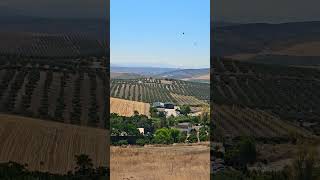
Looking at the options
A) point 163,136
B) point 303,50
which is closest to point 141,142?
point 163,136

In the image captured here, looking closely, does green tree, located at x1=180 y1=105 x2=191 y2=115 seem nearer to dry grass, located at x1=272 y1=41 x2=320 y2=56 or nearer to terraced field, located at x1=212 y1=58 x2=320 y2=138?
terraced field, located at x1=212 y1=58 x2=320 y2=138

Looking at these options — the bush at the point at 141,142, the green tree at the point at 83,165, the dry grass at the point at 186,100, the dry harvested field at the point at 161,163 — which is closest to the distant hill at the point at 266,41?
the green tree at the point at 83,165

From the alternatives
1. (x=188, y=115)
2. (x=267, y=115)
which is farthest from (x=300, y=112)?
(x=188, y=115)

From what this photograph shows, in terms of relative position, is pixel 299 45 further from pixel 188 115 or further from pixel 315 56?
pixel 188 115

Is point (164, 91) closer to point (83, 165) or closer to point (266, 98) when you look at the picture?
point (266, 98)

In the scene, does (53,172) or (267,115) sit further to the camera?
(267,115)

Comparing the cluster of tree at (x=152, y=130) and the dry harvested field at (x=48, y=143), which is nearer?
the dry harvested field at (x=48, y=143)

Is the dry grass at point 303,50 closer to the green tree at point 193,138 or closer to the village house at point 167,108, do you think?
the green tree at point 193,138
